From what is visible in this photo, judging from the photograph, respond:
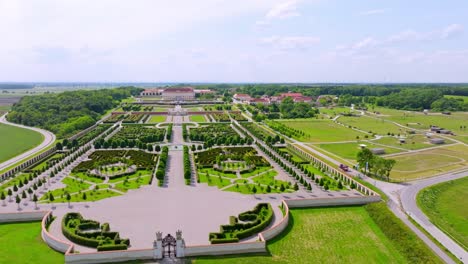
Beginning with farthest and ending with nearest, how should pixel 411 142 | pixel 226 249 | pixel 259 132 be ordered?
pixel 259 132 → pixel 411 142 → pixel 226 249

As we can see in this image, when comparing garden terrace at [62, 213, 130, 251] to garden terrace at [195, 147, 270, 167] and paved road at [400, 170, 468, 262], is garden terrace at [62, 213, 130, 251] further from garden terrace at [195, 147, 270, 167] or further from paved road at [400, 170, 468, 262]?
paved road at [400, 170, 468, 262]

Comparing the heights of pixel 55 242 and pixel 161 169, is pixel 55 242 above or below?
below

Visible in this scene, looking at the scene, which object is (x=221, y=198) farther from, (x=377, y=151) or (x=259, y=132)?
(x=259, y=132)

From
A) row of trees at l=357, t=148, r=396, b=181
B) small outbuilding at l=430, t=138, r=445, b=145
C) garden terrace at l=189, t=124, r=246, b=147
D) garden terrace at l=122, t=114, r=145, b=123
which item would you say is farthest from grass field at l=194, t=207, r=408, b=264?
garden terrace at l=122, t=114, r=145, b=123

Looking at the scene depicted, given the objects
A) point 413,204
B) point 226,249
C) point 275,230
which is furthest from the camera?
point 413,204

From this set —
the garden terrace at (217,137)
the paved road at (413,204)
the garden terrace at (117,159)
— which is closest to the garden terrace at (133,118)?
the garden terrace at (217,137)

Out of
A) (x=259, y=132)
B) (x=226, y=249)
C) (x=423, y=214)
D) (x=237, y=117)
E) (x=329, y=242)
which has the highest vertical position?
(x=237, y=117)

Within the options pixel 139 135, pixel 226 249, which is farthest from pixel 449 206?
pixel 139 135
